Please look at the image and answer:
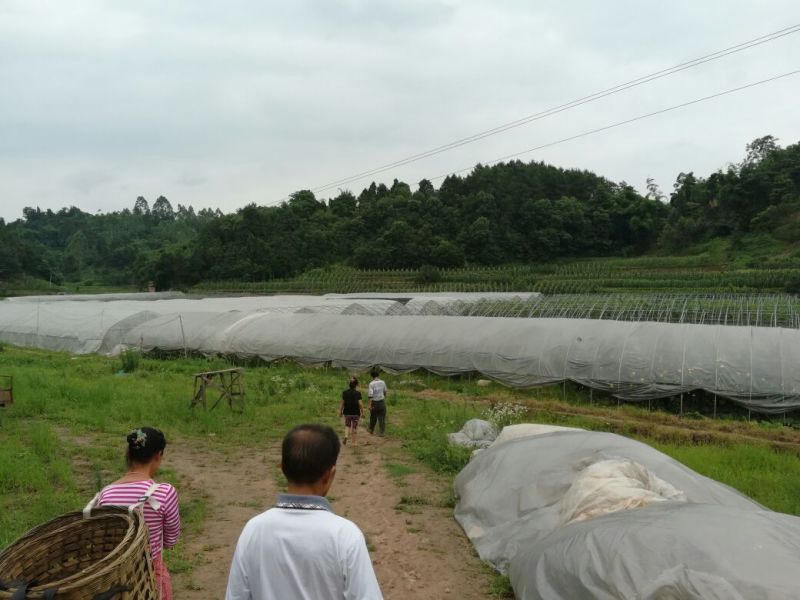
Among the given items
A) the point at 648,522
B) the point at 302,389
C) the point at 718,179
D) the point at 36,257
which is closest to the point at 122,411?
the point at 302,389

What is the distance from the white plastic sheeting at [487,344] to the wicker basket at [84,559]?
42.4 ft

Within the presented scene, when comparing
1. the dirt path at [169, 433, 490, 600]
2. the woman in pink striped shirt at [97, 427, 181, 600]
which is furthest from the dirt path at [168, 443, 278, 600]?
the woman in pink striped shirt at [97, 427, 181, 600]

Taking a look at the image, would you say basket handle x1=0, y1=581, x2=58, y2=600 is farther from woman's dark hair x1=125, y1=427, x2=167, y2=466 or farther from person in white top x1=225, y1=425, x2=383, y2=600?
A: woman's dark hair x1=125, y1=427, x2=167, y2=466

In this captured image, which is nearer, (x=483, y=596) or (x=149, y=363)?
(x=483, y=596)

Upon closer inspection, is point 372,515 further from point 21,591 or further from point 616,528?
point 21,591

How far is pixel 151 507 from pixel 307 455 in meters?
1.44

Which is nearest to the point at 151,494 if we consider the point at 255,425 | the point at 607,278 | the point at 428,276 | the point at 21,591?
the point at 21,591

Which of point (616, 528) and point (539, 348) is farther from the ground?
point (616, 528)

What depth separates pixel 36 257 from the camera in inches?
2370

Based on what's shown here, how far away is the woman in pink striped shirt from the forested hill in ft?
153

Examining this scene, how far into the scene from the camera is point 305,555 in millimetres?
1934

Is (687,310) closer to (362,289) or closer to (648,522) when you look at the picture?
(648,522)

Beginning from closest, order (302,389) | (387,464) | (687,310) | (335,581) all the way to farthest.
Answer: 1. (335,581)
2. (387,464)
3. (302,389)
4. (687,310)

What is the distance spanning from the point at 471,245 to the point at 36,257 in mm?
45177
